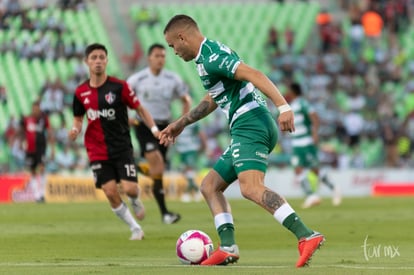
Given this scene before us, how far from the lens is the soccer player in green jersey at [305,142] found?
2403cm

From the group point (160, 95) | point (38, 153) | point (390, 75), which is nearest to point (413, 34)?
point (390, 75)

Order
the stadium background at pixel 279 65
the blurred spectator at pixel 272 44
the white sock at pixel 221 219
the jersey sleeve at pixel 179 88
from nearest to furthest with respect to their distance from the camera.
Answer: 1. the white sock at pixel 221 219
2. the jersey sleeve at pixel 179 88
3. the stadium background at pixel 279 65
4. the blurred spectator at pixel 272 44

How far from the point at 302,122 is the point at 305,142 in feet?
1.84

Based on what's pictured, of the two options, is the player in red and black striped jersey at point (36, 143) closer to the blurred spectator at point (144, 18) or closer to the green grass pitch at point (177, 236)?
the green grass pitch at point (177, 236)

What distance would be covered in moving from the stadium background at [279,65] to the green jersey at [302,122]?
372 inches

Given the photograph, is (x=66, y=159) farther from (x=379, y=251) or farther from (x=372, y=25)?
(x=379, y=251)

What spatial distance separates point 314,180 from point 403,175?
1055 centimetres

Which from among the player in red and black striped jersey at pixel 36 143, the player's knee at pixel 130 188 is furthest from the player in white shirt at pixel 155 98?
the player in red and black striped jersey at pixel 36 143

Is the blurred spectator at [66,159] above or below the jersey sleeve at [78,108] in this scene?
below

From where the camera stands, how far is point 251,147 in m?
11.0

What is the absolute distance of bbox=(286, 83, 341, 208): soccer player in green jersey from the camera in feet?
78.8

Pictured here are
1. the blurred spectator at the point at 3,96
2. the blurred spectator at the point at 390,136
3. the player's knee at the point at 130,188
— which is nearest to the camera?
the player's knee at the point at 130,188

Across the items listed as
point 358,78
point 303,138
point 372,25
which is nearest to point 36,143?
point 303,138

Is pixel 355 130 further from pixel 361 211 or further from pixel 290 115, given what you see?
pixel 290 115
